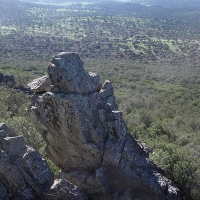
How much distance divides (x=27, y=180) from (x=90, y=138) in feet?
18.6

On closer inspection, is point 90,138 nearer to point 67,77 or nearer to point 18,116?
point 67,77

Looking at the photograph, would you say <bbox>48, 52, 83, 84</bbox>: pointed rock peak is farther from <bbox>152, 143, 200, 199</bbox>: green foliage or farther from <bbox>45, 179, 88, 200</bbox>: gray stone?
<bbox>152, 143, 200, 199</bbox>: green foliage

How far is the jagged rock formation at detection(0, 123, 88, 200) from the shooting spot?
20.2 meters

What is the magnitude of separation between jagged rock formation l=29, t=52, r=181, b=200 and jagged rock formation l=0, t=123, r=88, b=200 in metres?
2.27

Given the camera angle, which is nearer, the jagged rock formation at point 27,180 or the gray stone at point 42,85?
the jagged rock formation at point 27,180

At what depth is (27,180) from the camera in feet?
67.3

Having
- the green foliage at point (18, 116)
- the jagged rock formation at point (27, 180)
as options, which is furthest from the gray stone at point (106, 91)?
the green foliage at point (18, 116)

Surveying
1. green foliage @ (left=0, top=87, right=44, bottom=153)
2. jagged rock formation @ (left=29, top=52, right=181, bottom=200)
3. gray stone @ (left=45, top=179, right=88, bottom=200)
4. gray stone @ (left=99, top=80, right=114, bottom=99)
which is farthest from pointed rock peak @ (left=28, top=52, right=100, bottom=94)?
green foliage @ (left=0, top=87, right=44, bottom=153)

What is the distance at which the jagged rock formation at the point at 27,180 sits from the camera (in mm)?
20250

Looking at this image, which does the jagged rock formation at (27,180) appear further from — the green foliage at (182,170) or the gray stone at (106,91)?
the gray stone at (106,91)

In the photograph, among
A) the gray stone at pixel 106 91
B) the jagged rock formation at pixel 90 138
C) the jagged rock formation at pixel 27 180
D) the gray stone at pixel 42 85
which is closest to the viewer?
the jagged rock formation at pixel 27 180

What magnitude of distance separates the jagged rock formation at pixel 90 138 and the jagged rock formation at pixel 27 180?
89.5 inches

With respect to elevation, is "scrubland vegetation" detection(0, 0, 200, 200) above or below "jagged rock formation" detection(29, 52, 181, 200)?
below

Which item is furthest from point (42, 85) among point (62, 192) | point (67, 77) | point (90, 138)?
point (62, 192)
